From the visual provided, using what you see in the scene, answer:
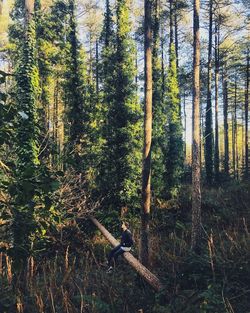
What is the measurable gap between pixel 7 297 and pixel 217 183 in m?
22.4

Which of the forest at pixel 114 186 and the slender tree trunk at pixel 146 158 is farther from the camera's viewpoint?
the slender tree trunk at pixel 146 158

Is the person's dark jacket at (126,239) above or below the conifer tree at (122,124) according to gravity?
below

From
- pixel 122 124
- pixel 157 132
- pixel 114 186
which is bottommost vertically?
pixel 114 186

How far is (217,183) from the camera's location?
27.8 metres

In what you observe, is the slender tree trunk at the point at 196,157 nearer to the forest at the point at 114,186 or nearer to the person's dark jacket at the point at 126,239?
the forest at the point at 114,186

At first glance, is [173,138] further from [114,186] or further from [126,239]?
[126,239]

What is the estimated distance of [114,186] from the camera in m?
20.7

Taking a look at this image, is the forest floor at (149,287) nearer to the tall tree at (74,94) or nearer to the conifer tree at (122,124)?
the conifer tree at (122,124)

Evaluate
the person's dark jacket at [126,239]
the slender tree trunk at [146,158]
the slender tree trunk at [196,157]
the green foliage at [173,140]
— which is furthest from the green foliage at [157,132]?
the slender tree trunk at [146,158]

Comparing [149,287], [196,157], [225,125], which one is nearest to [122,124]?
[196,157]

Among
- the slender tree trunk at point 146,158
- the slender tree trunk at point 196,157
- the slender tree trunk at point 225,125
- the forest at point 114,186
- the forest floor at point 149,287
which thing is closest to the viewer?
the forest at point 114,186

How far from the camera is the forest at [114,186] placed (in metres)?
3.54

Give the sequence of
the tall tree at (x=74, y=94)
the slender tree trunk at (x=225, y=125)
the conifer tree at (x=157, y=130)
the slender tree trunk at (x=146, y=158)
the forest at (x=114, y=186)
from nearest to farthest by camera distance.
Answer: the forest at (x=114, y=186) → the slender tree trunk at (x=146, y=158) → the conifer tree at (x=157, y=130) → the tall tree at (x=74, y=94) → the slender tree trunk at (x=225, y=125)

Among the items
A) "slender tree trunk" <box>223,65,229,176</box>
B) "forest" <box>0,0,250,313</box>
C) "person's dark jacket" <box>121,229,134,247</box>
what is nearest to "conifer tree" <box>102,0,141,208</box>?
"forest" <box>0,0,250,313</box>
